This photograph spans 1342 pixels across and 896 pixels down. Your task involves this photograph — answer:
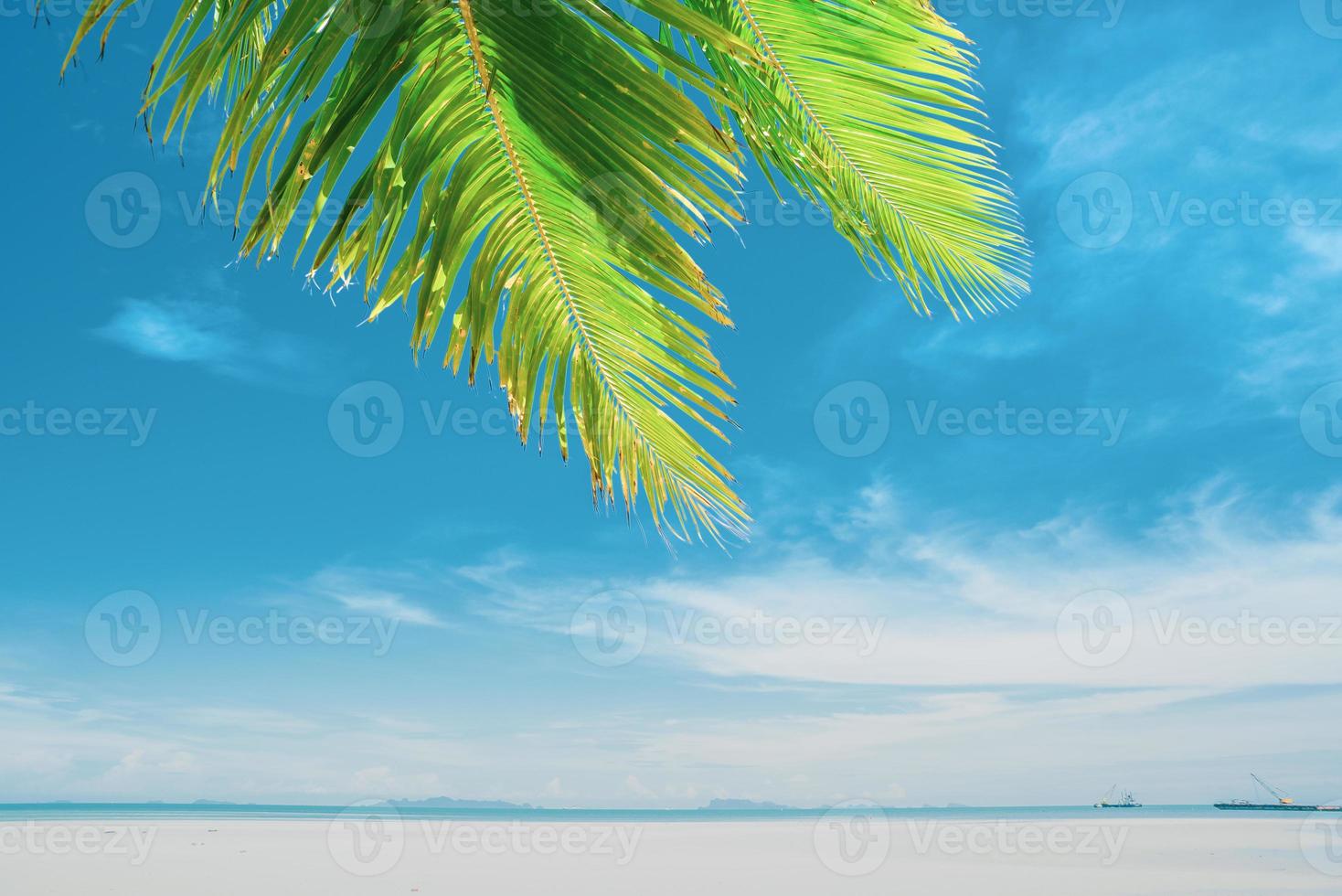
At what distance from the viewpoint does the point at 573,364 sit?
5.60 ft

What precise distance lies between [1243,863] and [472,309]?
85.1ft

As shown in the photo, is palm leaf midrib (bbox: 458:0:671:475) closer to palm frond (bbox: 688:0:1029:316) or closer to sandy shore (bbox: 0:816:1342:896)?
palm frond (bbox: 688:0:1029:316)

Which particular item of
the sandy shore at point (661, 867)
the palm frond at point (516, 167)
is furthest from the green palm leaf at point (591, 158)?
the sandy shore at point (661, 867)

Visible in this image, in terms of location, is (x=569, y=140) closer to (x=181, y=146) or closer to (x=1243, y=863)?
(x=181, y=146)

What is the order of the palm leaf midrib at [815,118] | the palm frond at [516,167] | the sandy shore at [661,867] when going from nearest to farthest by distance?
the palm frond at [516,167]
the palm leaf midrib at [815,118]
the sandy shore at [661,867]

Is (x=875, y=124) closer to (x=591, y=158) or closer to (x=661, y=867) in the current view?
(x=591, y=158)

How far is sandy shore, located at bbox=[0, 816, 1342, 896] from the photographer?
53.1 feet

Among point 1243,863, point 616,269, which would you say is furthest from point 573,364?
point 1243,863

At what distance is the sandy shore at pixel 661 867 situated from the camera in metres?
16.2

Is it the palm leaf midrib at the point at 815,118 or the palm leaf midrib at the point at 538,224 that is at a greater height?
the palm leaf midrib at the point at 815,118

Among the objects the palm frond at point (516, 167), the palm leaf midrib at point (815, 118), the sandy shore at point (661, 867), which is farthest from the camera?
the sandy shore at point (661, 867)

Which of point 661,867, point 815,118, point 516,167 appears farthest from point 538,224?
point 661,867

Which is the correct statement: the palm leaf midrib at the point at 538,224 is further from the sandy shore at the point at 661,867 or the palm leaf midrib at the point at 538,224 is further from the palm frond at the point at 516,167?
the sandy shore at the point at 661,867

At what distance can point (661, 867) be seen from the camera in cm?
2145
